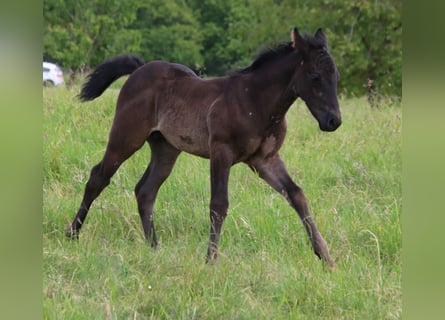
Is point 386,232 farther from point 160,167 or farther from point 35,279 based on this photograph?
point 35,279

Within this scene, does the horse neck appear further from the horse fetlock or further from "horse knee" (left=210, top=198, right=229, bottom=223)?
the horse fetlock

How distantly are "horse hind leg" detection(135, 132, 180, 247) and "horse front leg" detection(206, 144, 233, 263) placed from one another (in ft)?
2.25

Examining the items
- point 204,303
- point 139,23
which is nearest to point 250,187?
point 204,303

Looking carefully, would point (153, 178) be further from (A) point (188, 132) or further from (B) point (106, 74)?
(B) point (106, 74)

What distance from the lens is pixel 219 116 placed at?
475 cm

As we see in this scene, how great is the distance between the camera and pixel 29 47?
0.81 m

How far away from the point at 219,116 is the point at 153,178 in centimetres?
89

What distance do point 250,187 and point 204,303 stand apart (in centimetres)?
282

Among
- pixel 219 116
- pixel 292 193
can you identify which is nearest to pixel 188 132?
pixel 219 116

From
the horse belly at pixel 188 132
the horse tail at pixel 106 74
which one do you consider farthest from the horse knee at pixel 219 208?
the horse tail at pixel 106 74

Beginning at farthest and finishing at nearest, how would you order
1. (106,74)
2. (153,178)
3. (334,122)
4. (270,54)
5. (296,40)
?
(106,74)
(153,178)
(270,54)
(296,40)
(334,122)

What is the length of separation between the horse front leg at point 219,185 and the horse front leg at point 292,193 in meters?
0.23

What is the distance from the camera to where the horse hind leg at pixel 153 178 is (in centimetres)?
520

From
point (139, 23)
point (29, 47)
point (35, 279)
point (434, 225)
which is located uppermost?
point (29, 47)
